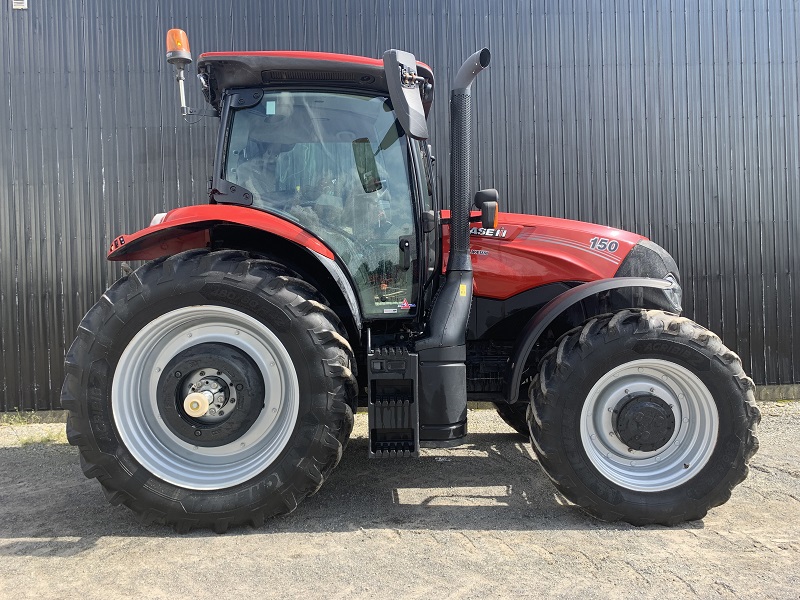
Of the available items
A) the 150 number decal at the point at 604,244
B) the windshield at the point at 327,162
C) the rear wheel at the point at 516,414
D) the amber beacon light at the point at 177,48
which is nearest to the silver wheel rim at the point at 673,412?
the 150 number decal at the point at 604,244

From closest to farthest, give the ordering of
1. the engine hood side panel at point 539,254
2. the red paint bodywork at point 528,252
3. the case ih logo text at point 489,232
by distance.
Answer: the red paint bodywork at point 528,252 → the engine hood side panel at point 539,254 → the case ih logo text at point 489,232

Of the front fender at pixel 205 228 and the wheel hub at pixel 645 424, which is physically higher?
the front fender at pixel 205 228

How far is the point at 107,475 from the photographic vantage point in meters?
2.85

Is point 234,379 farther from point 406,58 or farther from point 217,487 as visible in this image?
point 406,58

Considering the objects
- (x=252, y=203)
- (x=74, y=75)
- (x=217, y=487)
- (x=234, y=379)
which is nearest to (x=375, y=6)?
(x=74, y=75)

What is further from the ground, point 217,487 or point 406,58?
point 406,58

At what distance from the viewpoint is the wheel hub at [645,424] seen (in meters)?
2.96

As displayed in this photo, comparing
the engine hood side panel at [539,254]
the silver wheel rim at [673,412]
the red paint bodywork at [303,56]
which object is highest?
the red paint bodywork at [303,56]

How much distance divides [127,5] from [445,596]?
5881 mm

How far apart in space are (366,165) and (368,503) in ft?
6.22

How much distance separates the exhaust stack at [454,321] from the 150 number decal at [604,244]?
80 centimetres

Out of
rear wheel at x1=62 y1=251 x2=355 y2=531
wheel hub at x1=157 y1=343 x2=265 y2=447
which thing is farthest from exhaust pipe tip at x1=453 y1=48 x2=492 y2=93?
wheel hub at x1=157 y1=343 x2=265 y2=447

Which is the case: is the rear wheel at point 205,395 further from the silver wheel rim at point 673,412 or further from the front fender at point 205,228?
the silver wheel rim at point 673,412

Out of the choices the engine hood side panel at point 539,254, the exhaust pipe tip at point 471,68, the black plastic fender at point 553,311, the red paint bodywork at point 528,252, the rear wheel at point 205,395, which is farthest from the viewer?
the engine hood side panel at point 539,254
